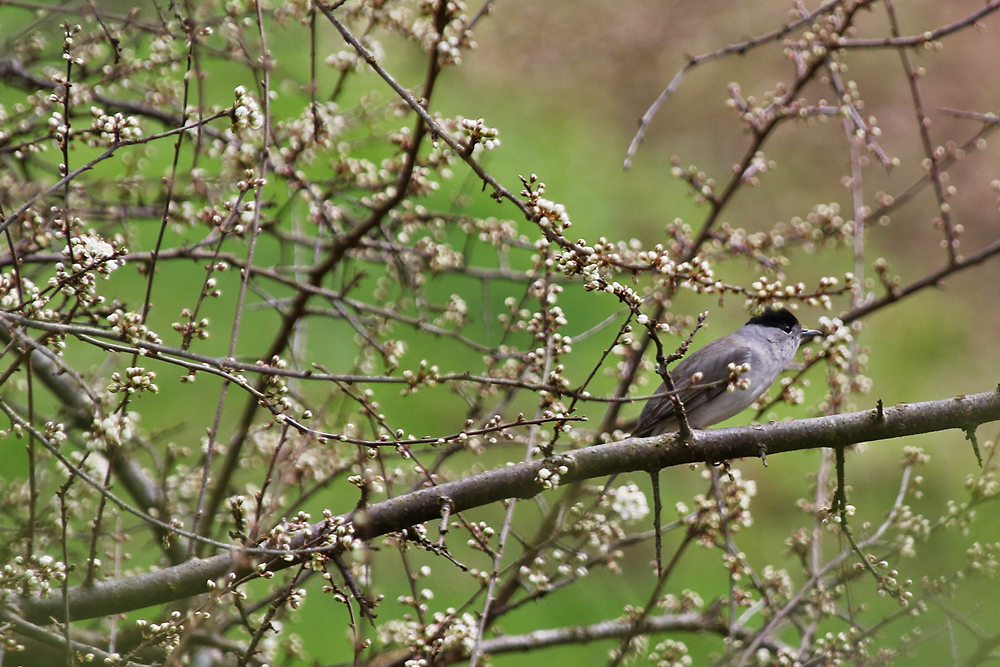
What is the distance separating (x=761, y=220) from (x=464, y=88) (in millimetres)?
4367

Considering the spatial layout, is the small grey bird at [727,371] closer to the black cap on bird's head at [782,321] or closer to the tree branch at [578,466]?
the black cap on bird's head at [782,321]

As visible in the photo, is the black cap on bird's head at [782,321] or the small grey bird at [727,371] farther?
the black cap on bird's head at [782,321]

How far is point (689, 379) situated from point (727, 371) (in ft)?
0.63

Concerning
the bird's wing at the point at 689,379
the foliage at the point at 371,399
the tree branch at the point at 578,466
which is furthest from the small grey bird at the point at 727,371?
the tree branch at the point at 578,466

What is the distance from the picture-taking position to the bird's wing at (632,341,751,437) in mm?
4207

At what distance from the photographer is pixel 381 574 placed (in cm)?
609

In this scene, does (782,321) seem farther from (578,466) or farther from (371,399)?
(578,466)

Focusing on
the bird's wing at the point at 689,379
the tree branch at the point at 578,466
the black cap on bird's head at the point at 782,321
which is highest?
the black cap on bird's head at the point at 782,321

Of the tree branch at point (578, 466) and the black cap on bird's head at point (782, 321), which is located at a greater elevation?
the black cap on bird's head at point (782, 321)

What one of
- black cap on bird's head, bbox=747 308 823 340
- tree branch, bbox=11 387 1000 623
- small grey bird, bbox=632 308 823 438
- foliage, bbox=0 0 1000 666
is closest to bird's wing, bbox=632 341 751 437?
small grey bird, bbox=632 308 823 438

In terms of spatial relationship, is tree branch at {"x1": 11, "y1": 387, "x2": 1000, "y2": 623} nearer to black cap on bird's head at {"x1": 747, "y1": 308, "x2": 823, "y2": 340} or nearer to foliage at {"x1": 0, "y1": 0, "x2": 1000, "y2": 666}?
foliage at {"x1": 0, "y1": 0, "x2": 1000, "y2": 666}

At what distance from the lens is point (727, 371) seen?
4.39 meters

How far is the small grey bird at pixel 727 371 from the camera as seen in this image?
4312 mm

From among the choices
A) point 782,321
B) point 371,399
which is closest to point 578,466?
point 371,399
